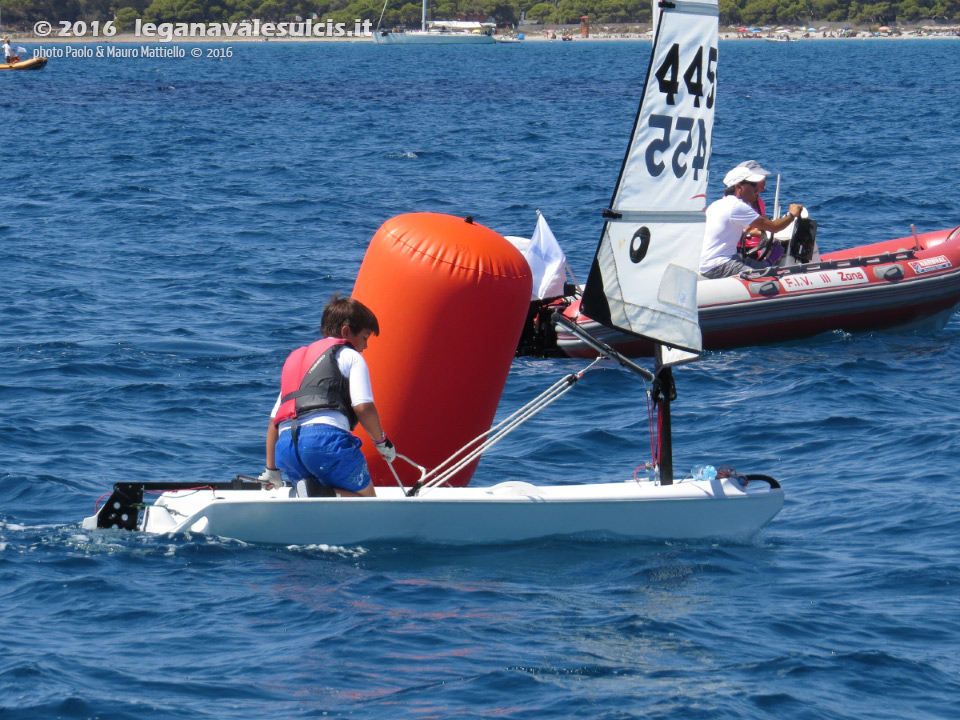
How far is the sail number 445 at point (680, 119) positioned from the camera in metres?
6.65

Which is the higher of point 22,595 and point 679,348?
point 679,348

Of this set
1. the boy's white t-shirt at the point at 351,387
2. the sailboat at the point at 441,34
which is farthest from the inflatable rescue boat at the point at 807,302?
the sailboat at the point at 441,34

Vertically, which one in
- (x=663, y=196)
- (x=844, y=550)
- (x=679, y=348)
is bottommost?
(x=844, y=550)

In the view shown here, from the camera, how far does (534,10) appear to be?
Answer: 155875 mm

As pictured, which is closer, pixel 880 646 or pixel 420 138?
pixel 880 646

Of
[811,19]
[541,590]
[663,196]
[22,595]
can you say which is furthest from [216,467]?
[811,19]

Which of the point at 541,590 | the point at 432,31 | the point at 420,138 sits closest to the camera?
the point at 541,590

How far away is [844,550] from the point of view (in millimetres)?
6914

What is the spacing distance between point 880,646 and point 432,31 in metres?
132

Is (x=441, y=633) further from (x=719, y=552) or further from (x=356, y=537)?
(x=719, y=552)

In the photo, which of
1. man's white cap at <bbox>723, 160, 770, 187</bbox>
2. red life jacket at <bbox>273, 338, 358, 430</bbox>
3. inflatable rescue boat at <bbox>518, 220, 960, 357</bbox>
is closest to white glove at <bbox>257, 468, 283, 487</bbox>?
red life jacket at <bbox>273, 338, 358, 430</bbox>

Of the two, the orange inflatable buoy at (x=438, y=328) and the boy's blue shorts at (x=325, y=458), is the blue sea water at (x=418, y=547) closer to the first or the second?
the orange inflatable buoy at (x=438, y=328)

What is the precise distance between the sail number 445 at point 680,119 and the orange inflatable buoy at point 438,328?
102 centimetres

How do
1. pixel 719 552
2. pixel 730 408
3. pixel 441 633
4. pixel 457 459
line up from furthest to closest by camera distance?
pixel 730 408 < pixel 457 459 < pixel 719 552 < pixel 441 633
